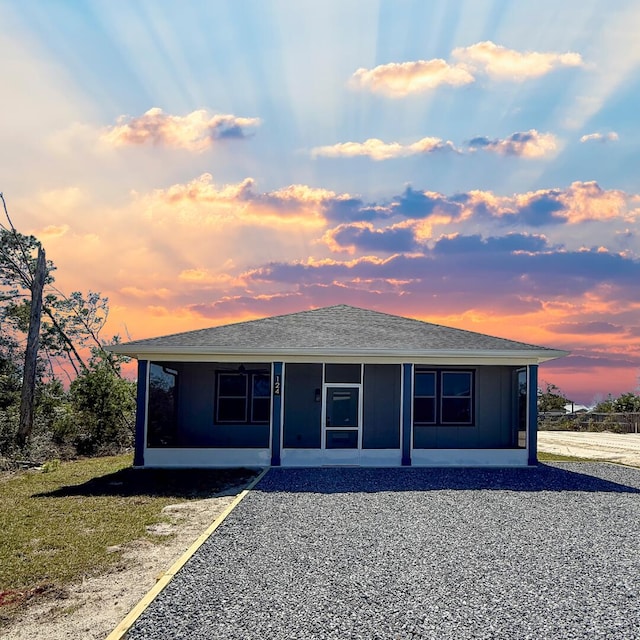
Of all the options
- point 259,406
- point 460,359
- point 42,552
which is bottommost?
point 42,552

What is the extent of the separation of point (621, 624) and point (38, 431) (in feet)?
64.2

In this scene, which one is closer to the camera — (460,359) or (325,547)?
(325,547)

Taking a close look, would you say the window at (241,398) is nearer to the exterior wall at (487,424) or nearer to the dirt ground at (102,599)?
the exterior wall at (487,424)

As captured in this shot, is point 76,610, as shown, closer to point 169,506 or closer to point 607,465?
point 169,506

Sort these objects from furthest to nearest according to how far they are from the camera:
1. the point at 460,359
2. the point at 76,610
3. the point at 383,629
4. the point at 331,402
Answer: the point at 331,402 → the point at 460,359 → the point at 76,610 → the point at 383,629

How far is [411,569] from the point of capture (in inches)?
286

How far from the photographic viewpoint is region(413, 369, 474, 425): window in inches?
727

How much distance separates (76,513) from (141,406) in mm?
5162

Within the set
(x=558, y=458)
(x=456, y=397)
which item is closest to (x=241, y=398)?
(x=456, y=397)

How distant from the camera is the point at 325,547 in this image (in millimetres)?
8250

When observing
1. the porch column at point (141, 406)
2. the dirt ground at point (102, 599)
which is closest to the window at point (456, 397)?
the porch column at point (141, 406)

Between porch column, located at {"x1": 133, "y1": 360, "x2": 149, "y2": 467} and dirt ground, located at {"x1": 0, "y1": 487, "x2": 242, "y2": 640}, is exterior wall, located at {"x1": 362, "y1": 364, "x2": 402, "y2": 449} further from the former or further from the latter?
dirt ground, located at {"x1": 0, "y1": 487, "x2": 242, "y2": 640}

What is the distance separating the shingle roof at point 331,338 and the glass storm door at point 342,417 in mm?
1497

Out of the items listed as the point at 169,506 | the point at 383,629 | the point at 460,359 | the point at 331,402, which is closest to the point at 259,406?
the point at 331,402
